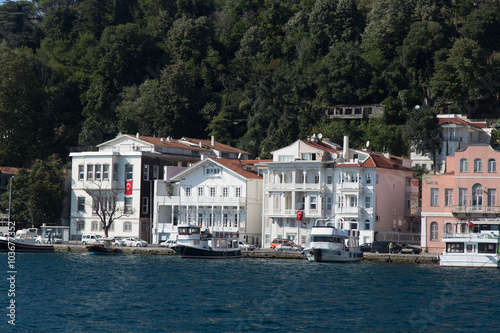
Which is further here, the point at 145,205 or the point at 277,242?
the point at 145,205

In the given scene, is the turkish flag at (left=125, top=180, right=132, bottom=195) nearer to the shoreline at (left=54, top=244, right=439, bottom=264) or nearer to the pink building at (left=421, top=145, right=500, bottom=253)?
the shoreline at (left=54, top=244, right=439, bottom=264)

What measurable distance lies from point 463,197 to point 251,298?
33.6 meters

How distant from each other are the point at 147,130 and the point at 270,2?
31817 mm

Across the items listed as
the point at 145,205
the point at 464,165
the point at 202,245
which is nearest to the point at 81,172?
the point at 145,205

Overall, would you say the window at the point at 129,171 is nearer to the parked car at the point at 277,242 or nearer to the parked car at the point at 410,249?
the parked car at the point at 277,242

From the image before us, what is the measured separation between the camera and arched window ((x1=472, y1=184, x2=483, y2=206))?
72.3 m

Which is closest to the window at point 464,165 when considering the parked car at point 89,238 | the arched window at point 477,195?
the arched window at point 477,195

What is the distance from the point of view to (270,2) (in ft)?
413

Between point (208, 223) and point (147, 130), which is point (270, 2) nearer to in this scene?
point (147, 130)

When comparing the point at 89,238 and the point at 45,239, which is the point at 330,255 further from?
the point at 45,239

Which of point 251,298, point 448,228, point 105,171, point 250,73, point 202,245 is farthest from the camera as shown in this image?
point 250,73

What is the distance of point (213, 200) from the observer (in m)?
86.0

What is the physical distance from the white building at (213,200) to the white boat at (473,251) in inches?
993

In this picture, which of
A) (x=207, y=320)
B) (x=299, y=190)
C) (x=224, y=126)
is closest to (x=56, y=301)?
(x=207, y=320)
